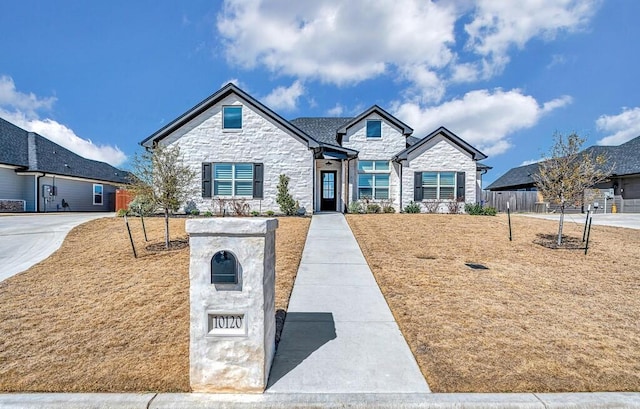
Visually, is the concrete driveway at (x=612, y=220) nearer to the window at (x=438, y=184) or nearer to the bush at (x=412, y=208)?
the window at (x=438, y=184)

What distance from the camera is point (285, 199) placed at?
15773 millimetres

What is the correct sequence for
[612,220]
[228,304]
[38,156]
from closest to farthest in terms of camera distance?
[228,304], [612,220], [38,156]

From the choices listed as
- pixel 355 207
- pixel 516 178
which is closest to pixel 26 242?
pixel 355 207

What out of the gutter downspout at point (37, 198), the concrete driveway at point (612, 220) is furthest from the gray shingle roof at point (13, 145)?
the concrete driveway at point (612, 220)

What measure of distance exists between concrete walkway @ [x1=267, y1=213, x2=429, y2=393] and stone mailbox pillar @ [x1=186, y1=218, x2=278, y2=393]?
40cm

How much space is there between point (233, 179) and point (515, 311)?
13818mm

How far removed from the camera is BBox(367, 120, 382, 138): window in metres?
19.0

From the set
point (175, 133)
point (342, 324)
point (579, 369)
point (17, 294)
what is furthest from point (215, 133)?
point (579, 369)

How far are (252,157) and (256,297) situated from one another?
13.8 m

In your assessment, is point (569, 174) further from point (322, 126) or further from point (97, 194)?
point (97, 194)

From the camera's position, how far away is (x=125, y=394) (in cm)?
305

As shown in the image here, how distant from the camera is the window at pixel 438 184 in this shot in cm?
1812

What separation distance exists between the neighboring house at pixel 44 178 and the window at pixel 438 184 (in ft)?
79.7

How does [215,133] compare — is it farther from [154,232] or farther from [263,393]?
[263,393]
